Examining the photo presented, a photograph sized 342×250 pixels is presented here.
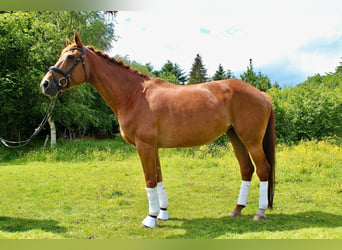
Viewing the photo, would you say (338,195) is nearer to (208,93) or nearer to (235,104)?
(235,104)

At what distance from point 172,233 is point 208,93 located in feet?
7.37

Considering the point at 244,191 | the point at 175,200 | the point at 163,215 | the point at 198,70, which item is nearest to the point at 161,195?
the point at 163,215

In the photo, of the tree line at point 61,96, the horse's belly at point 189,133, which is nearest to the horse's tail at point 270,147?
the horse's belly at point 189,133

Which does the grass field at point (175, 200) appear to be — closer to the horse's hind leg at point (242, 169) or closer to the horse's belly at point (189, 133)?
the horse's hind leg at point (242, 169)

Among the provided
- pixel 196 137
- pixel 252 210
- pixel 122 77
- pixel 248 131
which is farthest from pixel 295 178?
pixel 122 77

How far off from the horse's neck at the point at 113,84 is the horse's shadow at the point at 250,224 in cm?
217

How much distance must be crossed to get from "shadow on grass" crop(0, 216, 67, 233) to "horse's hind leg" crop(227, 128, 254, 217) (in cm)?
288

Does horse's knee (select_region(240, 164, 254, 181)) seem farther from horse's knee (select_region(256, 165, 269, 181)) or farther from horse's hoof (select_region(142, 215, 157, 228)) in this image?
horse's hoof (select_region(142, 215, 157, 228))

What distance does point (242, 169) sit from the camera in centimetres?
459

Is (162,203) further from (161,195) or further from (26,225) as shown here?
(26,225)

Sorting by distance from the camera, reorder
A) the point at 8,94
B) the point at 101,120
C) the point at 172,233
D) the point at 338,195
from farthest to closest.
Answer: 1. the point at 101,120
2. the point at 8,94
3. the point at 338,195
4. the point at 172,233

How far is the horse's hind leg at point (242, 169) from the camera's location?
4512 millimetres

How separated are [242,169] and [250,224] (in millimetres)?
926

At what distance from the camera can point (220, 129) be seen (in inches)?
169
